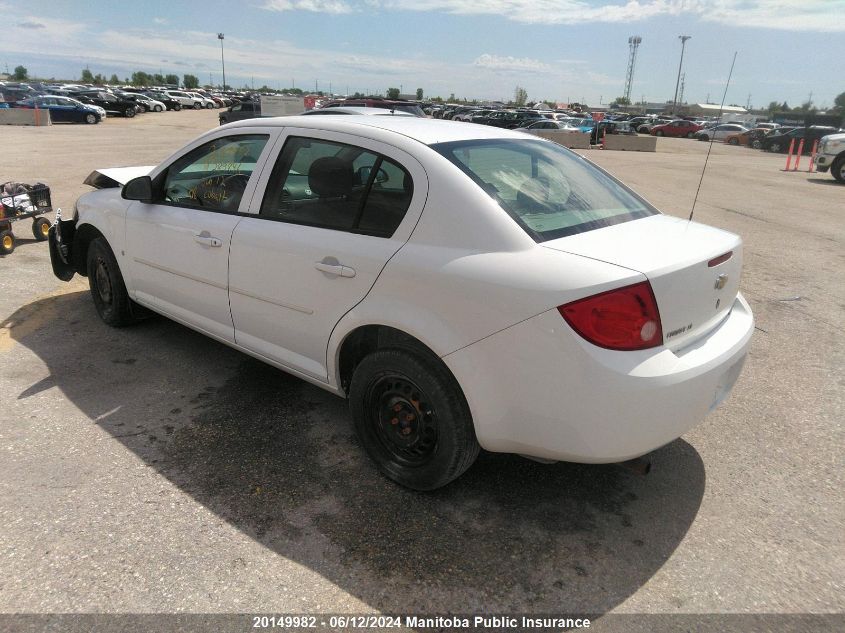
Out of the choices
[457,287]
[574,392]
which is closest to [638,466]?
[574,392]

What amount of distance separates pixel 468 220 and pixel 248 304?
4.86ft

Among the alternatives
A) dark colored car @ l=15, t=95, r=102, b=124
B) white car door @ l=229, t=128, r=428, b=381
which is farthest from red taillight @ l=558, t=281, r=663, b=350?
dark colored car @ l=15, t=95, r=102, b=124

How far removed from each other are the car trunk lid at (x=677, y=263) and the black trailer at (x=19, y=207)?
264 inches

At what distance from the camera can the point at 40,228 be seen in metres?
7.45

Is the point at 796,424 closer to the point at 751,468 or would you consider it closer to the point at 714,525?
the point at 751,468

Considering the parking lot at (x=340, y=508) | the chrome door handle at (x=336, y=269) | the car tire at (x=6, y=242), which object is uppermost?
the chrome door handle at (x=336, y=269)

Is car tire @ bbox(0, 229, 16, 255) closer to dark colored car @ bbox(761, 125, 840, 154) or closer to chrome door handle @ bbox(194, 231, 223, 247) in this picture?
chrome door handle @ bbox(194, 231, 223, 247)

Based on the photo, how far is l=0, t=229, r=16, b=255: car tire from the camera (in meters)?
6.77

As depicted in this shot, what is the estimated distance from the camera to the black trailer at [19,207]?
675 centimetres

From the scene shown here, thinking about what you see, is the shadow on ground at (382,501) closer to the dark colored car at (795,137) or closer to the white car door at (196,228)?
the white car door at (196,228)

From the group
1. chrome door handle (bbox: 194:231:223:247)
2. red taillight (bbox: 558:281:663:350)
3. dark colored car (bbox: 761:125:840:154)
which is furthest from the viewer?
dark colored car (bbox: 761:125:840:154)

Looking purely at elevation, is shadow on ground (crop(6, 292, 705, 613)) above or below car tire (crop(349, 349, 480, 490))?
below

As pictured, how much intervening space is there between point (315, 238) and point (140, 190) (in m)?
1.71

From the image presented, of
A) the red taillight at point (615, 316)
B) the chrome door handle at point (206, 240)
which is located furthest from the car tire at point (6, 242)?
the red taillight at point (615, 316)
